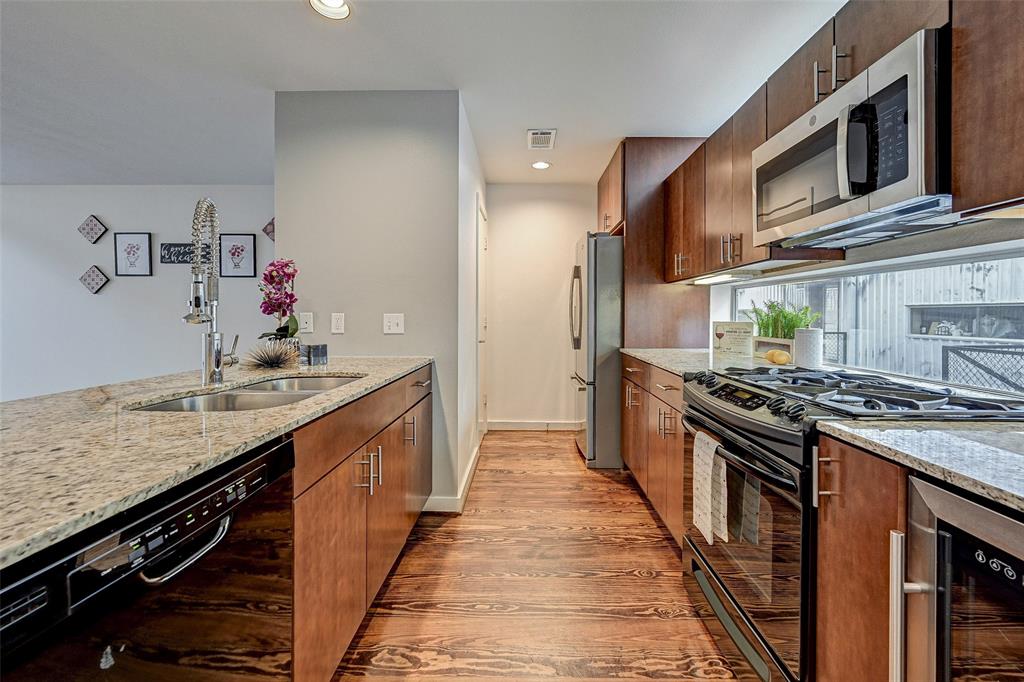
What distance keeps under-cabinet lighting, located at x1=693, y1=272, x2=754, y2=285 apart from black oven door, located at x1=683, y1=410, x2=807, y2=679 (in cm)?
141

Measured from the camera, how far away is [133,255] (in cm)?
476

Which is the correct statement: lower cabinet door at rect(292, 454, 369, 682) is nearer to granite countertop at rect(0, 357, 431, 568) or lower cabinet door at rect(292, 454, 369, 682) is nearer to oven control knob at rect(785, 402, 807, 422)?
granite countertop at rect(0, 357, 431, 568)

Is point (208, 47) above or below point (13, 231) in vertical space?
above

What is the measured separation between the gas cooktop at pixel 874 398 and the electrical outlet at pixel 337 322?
208 cm

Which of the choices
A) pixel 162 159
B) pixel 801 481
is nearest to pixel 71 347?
pixel 162 159

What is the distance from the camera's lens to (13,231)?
4711 mm

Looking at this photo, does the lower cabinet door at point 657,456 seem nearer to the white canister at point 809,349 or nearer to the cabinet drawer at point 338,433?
the white canister at point 809,349

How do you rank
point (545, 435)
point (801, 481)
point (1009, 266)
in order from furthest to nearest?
point (545, 435), point (1009, 266), point (801, 481)

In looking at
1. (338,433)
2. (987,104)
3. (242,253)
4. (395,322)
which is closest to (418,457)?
(395,322)

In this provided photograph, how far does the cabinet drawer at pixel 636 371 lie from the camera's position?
282cm

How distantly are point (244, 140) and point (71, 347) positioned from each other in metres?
3.11

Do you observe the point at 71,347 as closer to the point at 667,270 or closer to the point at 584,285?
the point at 584,285

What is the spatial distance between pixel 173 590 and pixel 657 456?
2.18 m

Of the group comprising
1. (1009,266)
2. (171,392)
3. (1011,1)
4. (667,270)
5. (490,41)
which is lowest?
(171,392)
